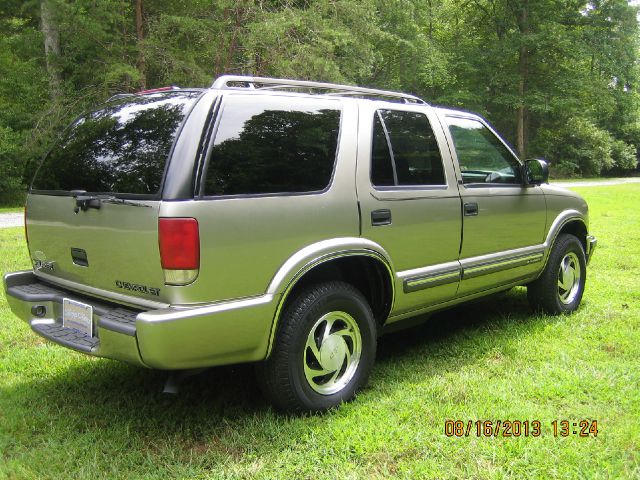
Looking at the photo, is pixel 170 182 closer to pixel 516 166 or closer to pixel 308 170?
pixel 308 170

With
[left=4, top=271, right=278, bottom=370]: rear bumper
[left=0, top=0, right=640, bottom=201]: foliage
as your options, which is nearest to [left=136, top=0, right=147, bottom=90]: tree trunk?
[left=0, top=0, right=640, bottom=201]: foliage

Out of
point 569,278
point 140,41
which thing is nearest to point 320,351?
point 569,278

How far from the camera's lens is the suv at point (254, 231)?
2.67 m

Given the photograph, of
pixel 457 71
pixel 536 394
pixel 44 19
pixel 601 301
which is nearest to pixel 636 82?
pixel 457 71

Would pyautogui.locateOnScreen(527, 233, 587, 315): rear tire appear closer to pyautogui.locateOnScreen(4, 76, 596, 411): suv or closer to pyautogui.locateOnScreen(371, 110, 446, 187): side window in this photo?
pyautogui.locateOnScreen(4, 76, 596, 411): suv

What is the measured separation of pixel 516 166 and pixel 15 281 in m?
3.71

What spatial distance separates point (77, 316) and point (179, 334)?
762 mm

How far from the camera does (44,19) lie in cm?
1616

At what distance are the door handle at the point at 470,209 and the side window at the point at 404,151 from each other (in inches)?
10.1

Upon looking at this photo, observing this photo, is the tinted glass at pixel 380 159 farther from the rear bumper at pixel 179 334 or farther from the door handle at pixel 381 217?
the rear bumper at pixel 179 334

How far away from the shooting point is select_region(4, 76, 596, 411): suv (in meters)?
2.67

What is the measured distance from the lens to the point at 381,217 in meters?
3.43

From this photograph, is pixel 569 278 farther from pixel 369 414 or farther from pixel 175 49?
pixel 175 49
